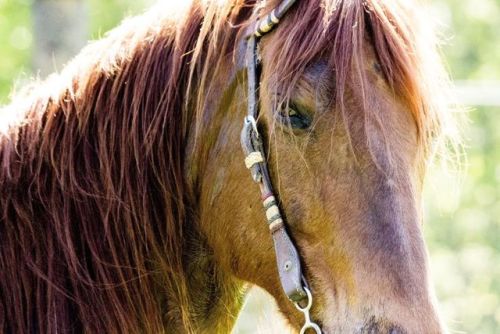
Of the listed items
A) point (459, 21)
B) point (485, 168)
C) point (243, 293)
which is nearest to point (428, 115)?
point (243, 293)

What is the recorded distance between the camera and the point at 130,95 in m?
3.10

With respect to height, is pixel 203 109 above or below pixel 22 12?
below

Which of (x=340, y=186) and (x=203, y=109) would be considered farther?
(x=203, y=109)

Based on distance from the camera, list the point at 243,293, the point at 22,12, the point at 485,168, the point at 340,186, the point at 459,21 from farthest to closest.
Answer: the point at 459,21 < the point at 485,168 < the point at 22,12 < the point at 243,293 < the point at 340,186

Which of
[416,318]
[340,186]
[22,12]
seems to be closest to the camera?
[416,318]

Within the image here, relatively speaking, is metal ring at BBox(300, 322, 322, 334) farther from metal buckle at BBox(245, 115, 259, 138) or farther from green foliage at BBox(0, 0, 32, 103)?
green foliage at BBox(0, 0, 32, 103)

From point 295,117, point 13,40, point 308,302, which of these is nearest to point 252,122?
point 295,117

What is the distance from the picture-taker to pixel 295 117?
2809 mm

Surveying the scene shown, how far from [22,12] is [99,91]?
10148 millimetres

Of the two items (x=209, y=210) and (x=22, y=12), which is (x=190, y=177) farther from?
(x=22, y=12)

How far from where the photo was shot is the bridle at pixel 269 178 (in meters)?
2.77

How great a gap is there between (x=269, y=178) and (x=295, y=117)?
212 millimetres

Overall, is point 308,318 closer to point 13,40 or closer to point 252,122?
point 252,122

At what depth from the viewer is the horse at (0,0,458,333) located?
2.70 m
